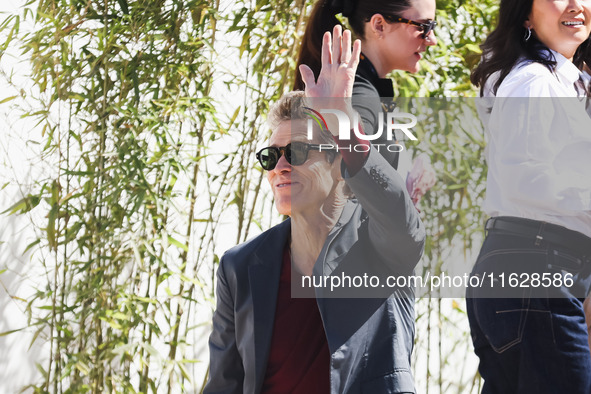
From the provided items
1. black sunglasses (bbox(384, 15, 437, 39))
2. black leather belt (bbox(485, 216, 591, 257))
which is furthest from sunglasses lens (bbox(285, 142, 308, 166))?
black leather belt (bbox(485, 216, 591, 257))

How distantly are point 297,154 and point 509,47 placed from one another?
1.86 ft

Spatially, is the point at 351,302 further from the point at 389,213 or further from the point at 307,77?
the point at 307,77

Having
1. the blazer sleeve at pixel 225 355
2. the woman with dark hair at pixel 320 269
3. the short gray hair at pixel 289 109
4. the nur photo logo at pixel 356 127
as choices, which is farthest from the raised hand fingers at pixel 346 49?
the blazer sleeve at pixel 225 355

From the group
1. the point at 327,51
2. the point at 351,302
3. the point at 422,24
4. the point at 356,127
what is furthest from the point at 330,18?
the point at 351,302

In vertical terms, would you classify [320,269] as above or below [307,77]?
below

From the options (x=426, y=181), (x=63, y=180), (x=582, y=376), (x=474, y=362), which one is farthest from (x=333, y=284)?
(x=474, y=362)

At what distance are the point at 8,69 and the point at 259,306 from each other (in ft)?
6.70

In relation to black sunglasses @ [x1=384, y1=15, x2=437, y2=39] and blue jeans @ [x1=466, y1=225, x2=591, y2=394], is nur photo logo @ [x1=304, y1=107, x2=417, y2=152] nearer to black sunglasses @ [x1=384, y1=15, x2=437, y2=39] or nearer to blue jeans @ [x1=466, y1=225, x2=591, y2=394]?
black sunglasses @ [x1=384, y1=15, x2=437, y2=39]

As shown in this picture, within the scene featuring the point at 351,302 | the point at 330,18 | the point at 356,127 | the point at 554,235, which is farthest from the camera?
the point at 330,18

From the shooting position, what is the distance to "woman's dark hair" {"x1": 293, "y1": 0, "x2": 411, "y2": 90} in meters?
2.10

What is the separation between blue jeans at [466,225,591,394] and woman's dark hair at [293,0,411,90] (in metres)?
0.68

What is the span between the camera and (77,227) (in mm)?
2959

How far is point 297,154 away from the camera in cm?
195

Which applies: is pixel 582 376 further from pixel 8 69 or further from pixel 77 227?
pixel 8 69
